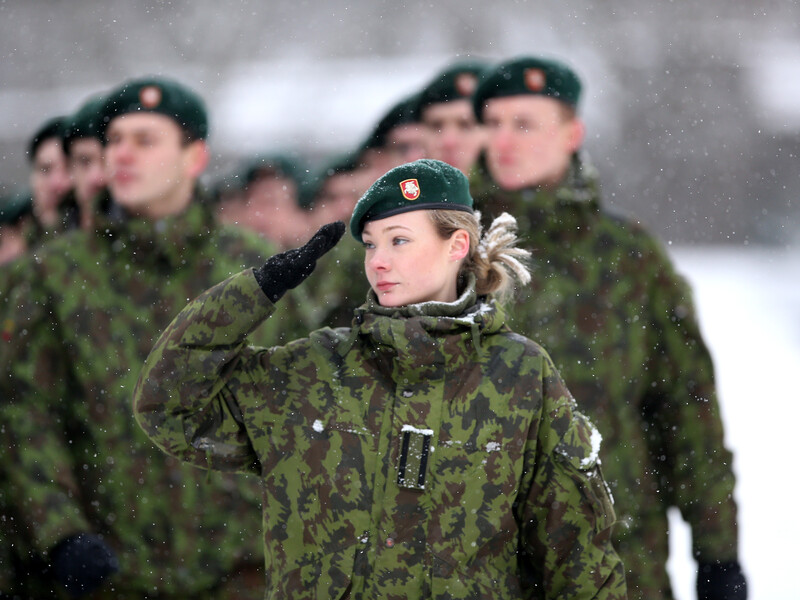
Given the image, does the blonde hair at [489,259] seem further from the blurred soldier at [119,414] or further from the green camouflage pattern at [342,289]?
the blurred soldier at [119,414]

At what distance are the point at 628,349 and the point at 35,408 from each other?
2074 millimetres

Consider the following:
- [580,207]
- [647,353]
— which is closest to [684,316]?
[647,353]

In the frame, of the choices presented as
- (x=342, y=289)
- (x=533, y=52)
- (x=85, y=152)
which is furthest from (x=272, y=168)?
(x=533, y=52)

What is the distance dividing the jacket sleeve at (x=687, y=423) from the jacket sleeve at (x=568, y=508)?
130cm

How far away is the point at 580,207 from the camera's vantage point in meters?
3.79

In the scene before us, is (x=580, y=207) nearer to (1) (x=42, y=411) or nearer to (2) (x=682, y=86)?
(1) (x=42, y=411)

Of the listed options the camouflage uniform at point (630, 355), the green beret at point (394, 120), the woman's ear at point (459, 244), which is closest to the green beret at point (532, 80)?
the camouflage uniform at point (630, 355)

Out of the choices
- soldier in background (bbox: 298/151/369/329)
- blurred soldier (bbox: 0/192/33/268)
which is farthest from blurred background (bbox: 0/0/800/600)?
soldier in background (bbox: 298/151/369/329)

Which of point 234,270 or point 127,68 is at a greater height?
point 127,68

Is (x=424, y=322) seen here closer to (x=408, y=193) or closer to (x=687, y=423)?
(x=408, y=193)

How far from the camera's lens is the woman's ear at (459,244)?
2312 mm

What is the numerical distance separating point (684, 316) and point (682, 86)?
55.5ft

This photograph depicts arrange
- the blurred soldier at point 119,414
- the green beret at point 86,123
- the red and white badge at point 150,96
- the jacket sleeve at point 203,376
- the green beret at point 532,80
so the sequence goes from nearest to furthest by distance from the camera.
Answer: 1. the jacket sleeve at point 203,376
2. the blurred soldier at point 119,414
3. the green beret at point 532,80
4. the red and white badge at point 150,96
5. the green beret at point 86,123

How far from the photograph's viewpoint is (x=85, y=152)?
528 centimetres
